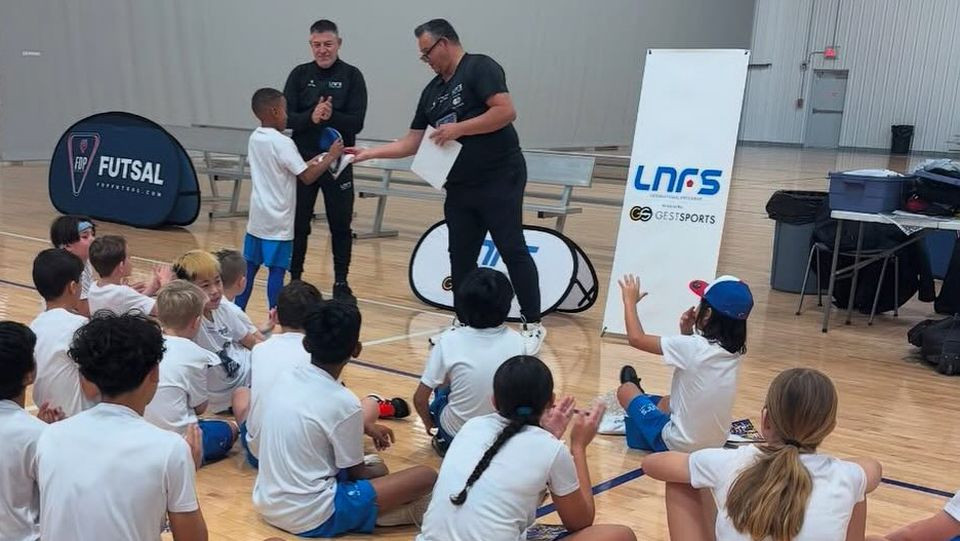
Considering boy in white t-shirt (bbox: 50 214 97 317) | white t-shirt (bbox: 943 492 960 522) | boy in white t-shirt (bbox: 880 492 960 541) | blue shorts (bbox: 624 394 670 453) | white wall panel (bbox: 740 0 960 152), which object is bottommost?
blue shorts (bbox: 624 394 670 453)

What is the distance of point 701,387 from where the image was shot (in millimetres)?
3668

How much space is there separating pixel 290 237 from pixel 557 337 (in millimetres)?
1594

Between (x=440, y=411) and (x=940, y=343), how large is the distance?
3157mm

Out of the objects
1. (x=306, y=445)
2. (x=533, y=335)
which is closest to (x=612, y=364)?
(x=533, y=335)

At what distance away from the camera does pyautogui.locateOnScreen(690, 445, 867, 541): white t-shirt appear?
2297mm

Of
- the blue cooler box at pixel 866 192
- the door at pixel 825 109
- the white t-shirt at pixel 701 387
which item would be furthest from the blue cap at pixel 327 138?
Answer: the door at pixel 825 109

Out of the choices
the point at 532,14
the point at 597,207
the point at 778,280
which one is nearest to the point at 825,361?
the point at 778,280

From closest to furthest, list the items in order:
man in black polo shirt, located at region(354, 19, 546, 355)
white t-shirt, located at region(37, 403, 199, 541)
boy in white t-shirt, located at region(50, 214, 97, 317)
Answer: white t-shirt, located at region(37, 403, 199, 541) < boy in white t-shirt, located at region(50, 214, 97, 317) < man in black polo shirt, located at region(354, 19, 546, 355)

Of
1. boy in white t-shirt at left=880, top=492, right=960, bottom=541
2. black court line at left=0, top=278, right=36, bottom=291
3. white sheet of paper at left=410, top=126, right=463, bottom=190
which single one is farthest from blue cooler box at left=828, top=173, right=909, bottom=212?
black court line at left=0, top=278, right=36, bottom=291

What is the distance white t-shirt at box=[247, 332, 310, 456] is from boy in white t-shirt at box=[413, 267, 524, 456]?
18.3 inches

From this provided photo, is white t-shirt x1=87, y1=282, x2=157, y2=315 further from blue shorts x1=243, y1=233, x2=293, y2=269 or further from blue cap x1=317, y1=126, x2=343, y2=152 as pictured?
blue cap x1=317, y1=126, x2=343, y2=152

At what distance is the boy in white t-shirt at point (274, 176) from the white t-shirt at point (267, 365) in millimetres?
2019

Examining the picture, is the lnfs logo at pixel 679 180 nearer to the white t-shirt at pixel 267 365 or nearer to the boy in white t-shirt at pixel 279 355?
the boy in white t-shirt at pixel 279 355

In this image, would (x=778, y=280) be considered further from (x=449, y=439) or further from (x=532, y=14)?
(x=532, y=14)
